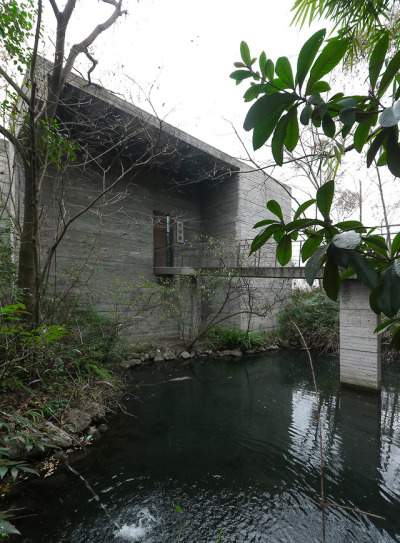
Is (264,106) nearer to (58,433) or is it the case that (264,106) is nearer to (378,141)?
(378,141)

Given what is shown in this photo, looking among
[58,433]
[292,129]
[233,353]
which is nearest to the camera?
[292,129]

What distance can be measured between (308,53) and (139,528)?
10.1 feet

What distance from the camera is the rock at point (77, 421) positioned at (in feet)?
11.2

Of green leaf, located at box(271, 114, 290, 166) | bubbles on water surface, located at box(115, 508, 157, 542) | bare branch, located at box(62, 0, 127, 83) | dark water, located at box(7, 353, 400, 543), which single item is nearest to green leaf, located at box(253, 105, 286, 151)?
green leaf, located at box(271, 114, 290, 166)

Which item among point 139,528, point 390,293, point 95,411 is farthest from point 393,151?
point 95,411

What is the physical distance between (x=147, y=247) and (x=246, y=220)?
3.22 metres

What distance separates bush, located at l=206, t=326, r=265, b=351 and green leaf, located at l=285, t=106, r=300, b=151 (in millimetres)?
7709

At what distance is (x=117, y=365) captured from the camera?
5570mm

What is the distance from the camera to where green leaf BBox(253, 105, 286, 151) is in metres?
0.74

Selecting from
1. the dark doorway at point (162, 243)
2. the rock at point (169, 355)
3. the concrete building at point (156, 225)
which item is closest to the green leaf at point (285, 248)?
the concrete building at point (156, 225)

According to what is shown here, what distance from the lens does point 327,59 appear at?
68 cm

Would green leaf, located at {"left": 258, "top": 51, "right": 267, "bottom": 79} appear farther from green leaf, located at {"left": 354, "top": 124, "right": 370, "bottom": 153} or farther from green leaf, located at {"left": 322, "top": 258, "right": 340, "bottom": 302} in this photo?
green leaf, located at {"left": 322, "top": 258, "right": 340, "bottom": 302}

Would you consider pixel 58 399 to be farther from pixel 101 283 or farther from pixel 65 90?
pixel 65 90

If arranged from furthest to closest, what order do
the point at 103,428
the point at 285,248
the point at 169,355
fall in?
the point at 169,355 < the point at 103,428 < the point at 285,248
